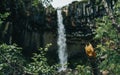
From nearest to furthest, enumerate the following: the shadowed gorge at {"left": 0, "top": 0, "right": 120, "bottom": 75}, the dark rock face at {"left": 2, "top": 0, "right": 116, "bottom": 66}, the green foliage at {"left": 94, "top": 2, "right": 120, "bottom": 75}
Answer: the green foliage at {"left": 94, "top": 2, "right": 120, "bottom": 75} → the shadowed gorge at {"left": 0, "top": 0, "right": 120, "bottom": 75} → the dark rock face at {"left": 2, "top": 0, "right": 116, "bottom": 66}

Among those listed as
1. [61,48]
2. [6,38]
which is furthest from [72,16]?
[6,38]

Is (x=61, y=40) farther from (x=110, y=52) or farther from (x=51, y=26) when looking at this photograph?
(x=110, y=52)

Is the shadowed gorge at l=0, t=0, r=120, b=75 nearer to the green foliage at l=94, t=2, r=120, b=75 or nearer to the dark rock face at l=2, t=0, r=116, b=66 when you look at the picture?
the dark rock face at l=2, t=0, r=116, b=66

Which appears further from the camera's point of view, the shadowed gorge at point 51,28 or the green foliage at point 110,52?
the shadowed gorge at point 51,28

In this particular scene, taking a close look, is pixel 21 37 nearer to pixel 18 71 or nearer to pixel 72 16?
pixel 72 16

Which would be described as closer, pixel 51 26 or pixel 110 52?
pixel 110 52

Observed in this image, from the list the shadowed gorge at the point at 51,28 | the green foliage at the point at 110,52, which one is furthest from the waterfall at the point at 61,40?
the green foliage at the point at 110,52

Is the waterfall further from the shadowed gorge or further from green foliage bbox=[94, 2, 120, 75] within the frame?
green foliage bbox=[94, 2, 120, 75]

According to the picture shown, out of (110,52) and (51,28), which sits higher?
(51,28)

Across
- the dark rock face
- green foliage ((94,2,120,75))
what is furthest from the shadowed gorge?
green foliage ((94,2,120,75))

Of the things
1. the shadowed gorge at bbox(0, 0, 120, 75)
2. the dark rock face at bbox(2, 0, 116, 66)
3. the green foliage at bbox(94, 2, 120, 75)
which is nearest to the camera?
the green foliage at bbox(94, 2, 120, 75)

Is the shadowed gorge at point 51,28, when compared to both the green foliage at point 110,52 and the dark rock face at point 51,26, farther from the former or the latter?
the green foliage at point 110,52

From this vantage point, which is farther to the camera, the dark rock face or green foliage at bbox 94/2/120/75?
the dark rock face

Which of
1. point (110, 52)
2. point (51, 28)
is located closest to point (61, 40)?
point (51, 28)
